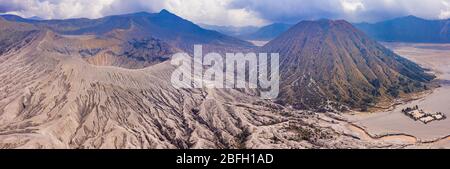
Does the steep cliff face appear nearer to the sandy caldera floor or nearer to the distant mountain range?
the distant mountain range

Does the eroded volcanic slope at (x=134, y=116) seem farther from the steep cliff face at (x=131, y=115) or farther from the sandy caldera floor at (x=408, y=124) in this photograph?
the sandy caldera floor at (x=408, y=124)

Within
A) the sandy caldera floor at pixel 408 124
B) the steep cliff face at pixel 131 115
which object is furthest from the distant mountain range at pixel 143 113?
the sandy caldera floor at pixel 408 124

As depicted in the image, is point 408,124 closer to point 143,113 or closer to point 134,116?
point 143,113

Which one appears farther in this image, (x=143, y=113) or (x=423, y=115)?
(x=423, y=115)

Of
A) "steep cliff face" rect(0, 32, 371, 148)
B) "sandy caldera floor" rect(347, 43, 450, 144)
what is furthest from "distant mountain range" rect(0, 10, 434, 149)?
"sandy caldera floor" rect(347, 43, 450, 144)

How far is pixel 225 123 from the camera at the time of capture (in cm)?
12912

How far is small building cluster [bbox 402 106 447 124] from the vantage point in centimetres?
14015

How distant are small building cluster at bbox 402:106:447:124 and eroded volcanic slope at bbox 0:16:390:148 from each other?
26.5m

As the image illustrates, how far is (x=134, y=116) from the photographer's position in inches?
4951

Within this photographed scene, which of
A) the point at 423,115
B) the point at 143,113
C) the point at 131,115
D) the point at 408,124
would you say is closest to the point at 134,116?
the point at 131,115

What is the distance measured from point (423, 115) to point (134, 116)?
3793 inches

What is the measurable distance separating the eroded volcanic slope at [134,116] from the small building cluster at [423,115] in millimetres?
26547

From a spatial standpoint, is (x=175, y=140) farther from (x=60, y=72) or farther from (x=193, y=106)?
(x=60, y=72)

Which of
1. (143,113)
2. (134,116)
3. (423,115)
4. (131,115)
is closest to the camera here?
(131,115)
